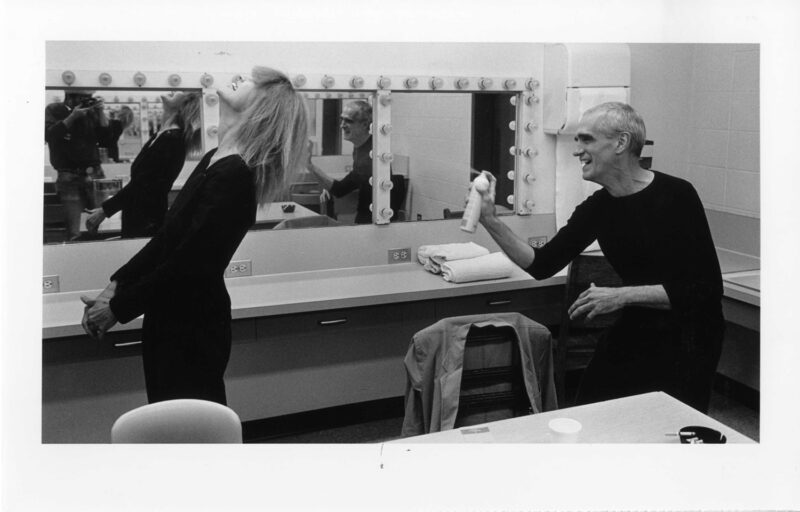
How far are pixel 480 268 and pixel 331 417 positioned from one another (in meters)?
0.75

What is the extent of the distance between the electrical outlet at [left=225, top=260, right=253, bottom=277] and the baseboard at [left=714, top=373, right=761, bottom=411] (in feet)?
5.17

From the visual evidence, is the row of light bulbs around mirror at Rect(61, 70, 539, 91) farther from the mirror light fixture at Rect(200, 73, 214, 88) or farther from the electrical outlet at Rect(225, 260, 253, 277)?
the electrical outlet at Rect(225, 260, 253, 277)

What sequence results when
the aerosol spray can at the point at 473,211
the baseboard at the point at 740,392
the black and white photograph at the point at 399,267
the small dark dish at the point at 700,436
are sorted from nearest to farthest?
the small dark dish at the point at 700,436 → the black and white photograph at the point at 399,267 → the baseboard at the point at 740,392 → the aerosol spray can at the point at 473,211

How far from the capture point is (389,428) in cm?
273

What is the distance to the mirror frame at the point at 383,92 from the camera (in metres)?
2.62

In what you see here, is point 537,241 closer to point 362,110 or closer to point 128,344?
point 362,110

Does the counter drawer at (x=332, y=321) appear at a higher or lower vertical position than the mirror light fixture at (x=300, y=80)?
lower

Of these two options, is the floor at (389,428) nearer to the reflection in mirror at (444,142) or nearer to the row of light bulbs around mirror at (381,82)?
the reflection in mirror at (444,142)

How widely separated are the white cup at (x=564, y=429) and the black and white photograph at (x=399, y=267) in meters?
0.01

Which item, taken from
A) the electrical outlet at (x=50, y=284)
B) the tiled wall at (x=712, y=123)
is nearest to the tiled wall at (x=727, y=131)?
the tiled wall at (x=712, y=123)

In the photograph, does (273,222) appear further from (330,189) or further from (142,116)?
(142,116)

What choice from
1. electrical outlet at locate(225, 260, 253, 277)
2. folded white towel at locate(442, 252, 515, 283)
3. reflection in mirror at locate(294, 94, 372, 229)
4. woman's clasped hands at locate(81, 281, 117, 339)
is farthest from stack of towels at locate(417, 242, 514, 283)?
woman's clasped hands at locate(81, 281, 117, 339)
